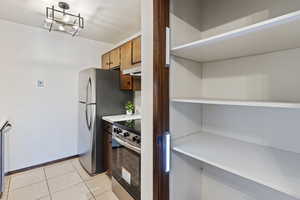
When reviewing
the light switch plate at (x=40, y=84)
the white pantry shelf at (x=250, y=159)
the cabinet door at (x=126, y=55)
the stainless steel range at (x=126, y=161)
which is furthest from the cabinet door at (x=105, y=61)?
the white pantry shelf at (x=250, y=159)

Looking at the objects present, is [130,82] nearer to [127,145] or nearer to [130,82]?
[130,82]

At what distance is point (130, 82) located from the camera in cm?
247

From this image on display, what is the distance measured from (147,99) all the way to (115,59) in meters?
2.02

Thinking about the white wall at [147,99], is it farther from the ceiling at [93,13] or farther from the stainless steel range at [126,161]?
the ceiling at [93,13]

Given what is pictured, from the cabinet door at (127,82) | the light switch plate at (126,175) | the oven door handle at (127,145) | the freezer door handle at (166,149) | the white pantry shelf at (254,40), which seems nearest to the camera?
the white pantry shelf at (254,40)

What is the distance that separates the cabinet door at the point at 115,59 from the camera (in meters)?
2.58

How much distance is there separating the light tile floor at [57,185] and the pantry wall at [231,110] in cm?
145

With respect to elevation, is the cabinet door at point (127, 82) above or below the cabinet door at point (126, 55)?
below

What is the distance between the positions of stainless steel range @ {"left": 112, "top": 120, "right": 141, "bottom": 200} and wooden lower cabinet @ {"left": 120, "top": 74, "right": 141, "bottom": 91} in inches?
32.1

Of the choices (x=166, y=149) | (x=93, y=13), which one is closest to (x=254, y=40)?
(x=166, y=149)

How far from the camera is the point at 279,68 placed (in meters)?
0.83

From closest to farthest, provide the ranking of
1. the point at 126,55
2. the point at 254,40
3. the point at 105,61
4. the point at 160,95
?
the point at 254,40
the point at 160,95
the point at 126,55
the point at 105,61

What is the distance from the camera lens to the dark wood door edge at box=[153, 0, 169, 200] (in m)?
0.82

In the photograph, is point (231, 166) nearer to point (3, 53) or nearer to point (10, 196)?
point (10, 196)
